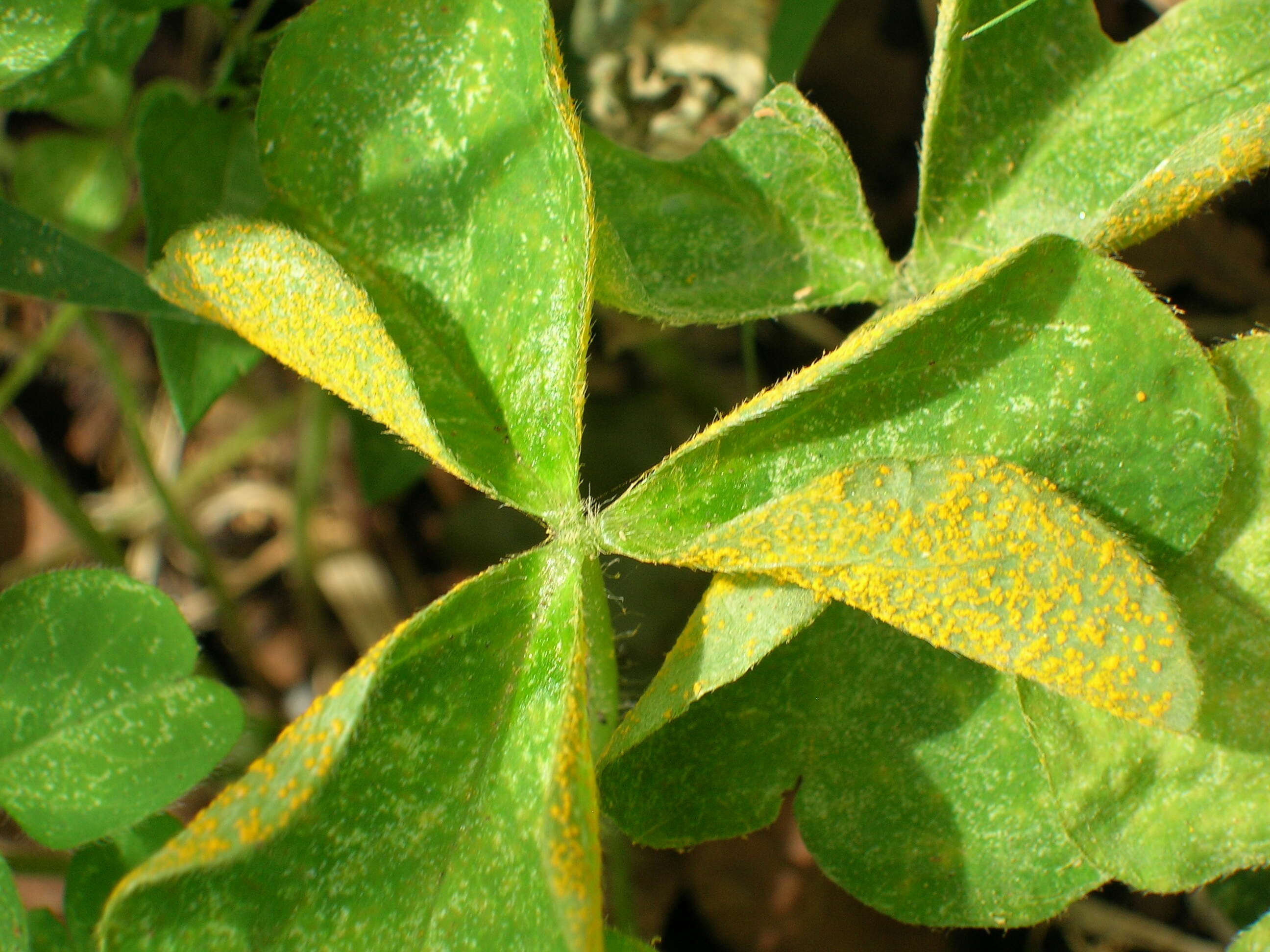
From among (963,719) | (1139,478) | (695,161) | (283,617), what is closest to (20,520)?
(283,617)

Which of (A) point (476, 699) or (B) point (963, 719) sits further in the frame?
(B) point (963, 719)

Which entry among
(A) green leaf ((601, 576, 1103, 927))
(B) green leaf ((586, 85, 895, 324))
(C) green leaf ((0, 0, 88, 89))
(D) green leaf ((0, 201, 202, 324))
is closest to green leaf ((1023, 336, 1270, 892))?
(A) green leaf ((601, 576, 1103, 927))

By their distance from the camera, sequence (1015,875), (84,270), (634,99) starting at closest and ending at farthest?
(1015,875) → (84,270) → (634,99)

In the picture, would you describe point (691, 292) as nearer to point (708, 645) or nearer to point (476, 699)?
point (708, 645)

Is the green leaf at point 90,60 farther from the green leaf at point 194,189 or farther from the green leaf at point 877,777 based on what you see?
the green leaf at point 877,777

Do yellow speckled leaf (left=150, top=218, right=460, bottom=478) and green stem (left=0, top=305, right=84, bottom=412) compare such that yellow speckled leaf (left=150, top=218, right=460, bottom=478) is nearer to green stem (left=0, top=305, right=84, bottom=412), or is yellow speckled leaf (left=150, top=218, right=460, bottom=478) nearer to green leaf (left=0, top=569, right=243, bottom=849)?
green leaf (left=0, top=569, right=243, bottom=849)

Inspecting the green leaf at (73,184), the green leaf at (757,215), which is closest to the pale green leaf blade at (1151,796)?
the green leaf at (757,215)
